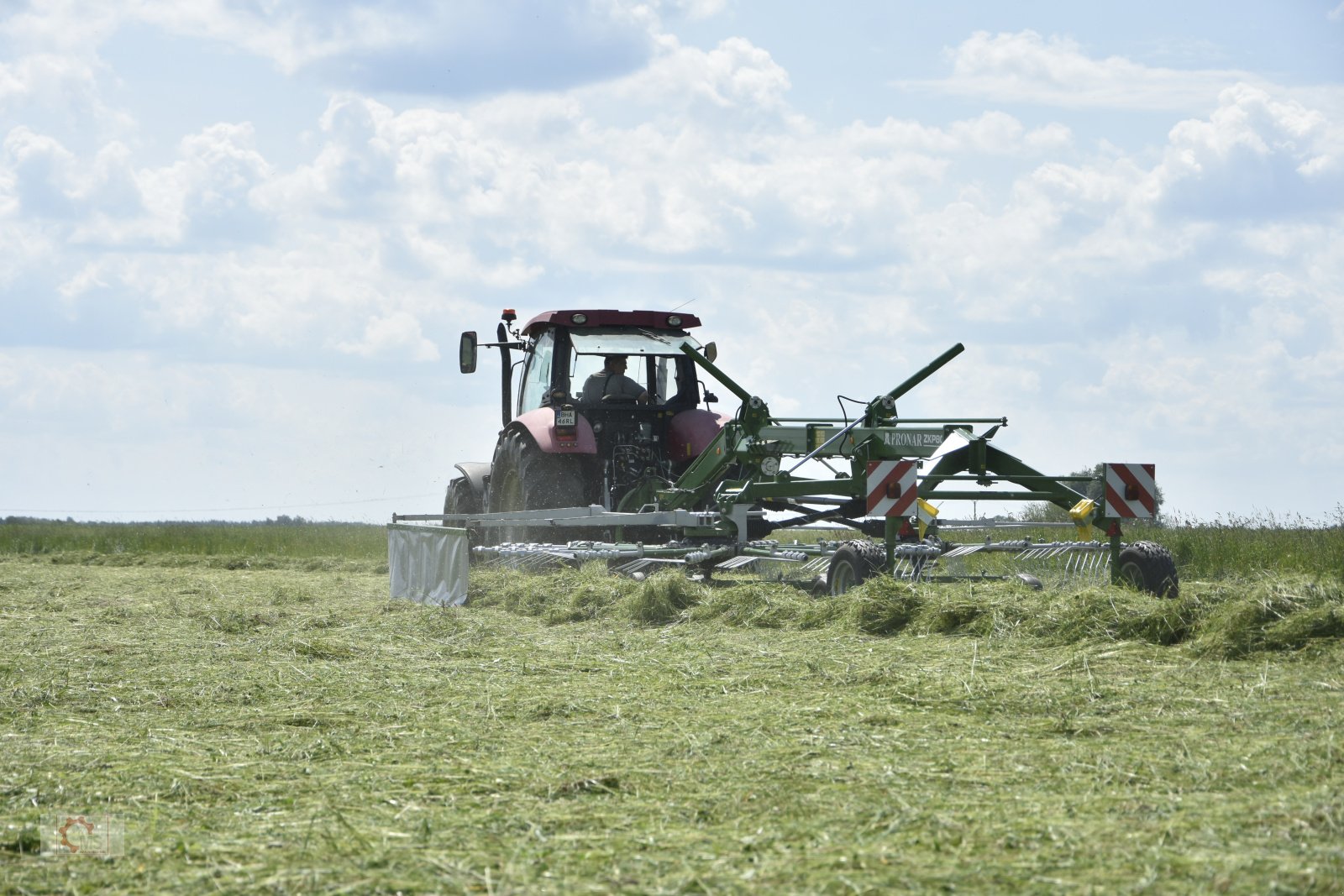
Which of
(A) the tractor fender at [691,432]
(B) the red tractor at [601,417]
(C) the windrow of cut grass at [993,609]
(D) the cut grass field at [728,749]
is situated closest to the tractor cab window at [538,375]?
(B) the red tractor at [601,417]

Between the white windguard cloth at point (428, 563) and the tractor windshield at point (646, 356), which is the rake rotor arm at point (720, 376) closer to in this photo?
the tractor windshield at point (646, 356)

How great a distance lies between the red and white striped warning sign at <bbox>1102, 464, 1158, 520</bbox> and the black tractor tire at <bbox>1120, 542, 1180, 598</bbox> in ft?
1.16

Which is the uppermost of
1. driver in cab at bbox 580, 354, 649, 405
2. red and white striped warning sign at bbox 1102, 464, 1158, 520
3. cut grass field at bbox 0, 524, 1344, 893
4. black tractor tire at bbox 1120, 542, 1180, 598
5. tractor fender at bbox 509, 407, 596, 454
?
driver in cab at bbox 580, 354, 649, 405

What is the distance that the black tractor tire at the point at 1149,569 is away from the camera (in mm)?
8539

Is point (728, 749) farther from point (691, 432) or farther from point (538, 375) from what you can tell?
point (538, 375)

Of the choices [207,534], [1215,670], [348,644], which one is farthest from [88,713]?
[207,534]

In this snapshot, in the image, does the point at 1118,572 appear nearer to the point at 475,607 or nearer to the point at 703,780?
the point at 475,607

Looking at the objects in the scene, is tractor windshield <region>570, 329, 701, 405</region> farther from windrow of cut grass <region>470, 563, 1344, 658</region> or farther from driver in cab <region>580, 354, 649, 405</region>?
windrow of cut grass <region>470, 563, 1344, 658</region>

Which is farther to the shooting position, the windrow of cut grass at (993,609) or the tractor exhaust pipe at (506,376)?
the tractor exhaust pipe at (506,376)

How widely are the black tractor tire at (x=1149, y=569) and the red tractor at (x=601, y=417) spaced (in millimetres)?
4192

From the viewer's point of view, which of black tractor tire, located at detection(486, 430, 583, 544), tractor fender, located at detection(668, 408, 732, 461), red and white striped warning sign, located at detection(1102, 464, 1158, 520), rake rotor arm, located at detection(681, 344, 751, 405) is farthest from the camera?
tractor fender, located at detection(668, 408, 732, 461)

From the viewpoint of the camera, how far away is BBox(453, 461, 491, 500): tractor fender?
13766mm

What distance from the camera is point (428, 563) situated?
1188 centimetres

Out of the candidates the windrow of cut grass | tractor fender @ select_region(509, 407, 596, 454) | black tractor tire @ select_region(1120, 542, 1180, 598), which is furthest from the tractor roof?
black tractor tire @ select_region(1120, 542, 1180, 598)
